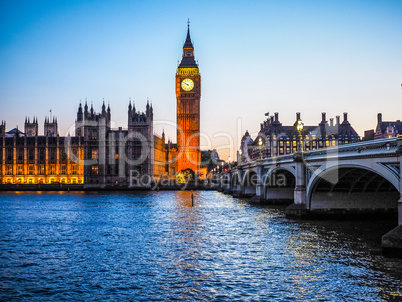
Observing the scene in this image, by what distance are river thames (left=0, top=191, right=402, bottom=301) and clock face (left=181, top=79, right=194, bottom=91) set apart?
136267mm

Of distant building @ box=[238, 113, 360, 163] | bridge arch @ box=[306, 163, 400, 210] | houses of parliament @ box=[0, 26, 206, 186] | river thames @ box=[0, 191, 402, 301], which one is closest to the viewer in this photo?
river thames @ box=[0, 191, 402, 301]

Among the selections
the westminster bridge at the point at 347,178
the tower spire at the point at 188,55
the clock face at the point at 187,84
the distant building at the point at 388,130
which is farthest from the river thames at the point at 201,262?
the tower spire at the point at 188,55

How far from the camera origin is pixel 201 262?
24375mm

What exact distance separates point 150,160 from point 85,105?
102 feet

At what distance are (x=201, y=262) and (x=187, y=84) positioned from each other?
15380 centimetres

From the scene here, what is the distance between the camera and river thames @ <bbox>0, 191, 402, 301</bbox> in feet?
61.0

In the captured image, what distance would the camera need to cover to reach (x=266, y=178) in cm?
6050

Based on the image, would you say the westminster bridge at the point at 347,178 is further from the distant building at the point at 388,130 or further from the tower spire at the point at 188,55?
the tower spire at the point at 188,55

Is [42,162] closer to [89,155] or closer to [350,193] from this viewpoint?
[89,155]

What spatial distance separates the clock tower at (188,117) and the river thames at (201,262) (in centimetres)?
12544

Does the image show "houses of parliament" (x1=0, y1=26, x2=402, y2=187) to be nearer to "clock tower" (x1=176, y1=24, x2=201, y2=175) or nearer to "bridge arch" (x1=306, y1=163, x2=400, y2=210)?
"clock tower" (x1=176, y1=24, x2=201, y2=175)

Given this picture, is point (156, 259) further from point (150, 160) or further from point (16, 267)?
point (150, 160)

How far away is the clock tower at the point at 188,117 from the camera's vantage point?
166625 millimetres

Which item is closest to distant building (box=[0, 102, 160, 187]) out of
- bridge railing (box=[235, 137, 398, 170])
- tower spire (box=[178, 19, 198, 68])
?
tower spire (box=[178, 19, 198, 68])
